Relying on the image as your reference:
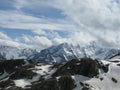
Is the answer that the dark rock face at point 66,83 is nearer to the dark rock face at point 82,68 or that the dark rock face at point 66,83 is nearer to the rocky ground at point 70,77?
the rocky ground at point 70,77

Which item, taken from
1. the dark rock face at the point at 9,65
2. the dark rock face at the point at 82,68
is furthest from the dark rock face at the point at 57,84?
the dark rock face at the point at 9,65

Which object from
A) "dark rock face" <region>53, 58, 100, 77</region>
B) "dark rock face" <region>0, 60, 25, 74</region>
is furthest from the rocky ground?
"dark rock face" <region>0, 60, 25, 74</region>

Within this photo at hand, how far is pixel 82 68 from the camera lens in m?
152

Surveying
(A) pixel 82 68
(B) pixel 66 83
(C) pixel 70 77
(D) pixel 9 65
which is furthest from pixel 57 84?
(D) pixel 9 65

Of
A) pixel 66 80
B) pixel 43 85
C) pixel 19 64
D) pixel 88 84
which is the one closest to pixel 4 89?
pixel 43 85

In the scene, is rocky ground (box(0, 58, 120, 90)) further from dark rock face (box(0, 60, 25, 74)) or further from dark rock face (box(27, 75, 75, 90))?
dark rock face (box(0, 60, 25, 74))

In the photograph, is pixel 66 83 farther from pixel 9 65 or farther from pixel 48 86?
pixel 9 65

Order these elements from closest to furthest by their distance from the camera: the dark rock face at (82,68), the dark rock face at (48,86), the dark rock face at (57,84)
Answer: the dark rock face at (48,86)
the dark rock face at (57,84)
the dark rock face at (82,68)

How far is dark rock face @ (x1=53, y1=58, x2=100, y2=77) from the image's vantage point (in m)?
149

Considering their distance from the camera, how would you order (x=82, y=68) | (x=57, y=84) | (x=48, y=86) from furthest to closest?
(x=82, y=68)
(x=57, y=84)
(x=48, y=86)

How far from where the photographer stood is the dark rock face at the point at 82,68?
148625mm

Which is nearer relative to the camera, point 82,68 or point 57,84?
point 57,84

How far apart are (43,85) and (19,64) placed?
71.5 meters

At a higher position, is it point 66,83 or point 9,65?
point 9,65
